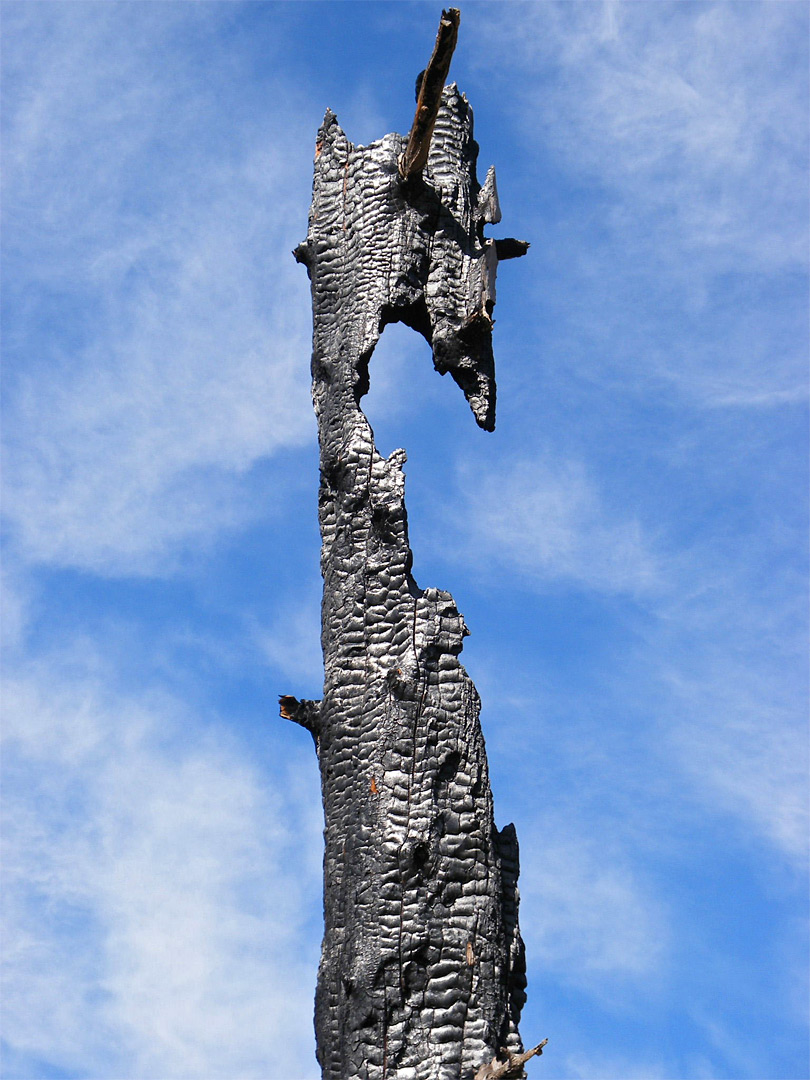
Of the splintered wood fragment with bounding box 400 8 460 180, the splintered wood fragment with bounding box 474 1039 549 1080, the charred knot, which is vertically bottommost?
the splintered wood fragment with bounding box 474 1039 549 1080

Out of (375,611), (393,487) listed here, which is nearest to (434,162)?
(393,487)

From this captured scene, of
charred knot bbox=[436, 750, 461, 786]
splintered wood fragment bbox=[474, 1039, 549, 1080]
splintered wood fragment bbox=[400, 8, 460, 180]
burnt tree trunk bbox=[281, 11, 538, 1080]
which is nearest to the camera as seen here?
splintered wood fragment bbox=[474, 1039, 549, 1080]

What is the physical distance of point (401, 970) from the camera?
4051 mm

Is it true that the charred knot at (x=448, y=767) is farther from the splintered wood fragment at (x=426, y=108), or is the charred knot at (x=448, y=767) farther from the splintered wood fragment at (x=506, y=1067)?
the splintered wood fragment at (x=426, y=108)

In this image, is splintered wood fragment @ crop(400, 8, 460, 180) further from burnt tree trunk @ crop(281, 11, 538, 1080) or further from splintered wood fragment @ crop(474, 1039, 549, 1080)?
splintered wood fragment @ crop(474, 1039, 549, 1080)

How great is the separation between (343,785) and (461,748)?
0.44 metres

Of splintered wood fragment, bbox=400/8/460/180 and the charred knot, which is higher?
splintered wood fragment, bbox=400/8/460/180

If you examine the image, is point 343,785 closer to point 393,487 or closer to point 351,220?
point 393,487

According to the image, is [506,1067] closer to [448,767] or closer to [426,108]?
[448,767]

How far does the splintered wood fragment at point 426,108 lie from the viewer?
499cm

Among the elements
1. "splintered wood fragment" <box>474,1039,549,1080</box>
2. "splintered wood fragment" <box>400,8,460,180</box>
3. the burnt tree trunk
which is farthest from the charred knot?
"splintered wood fragment" <box>400,8,460,180</box>

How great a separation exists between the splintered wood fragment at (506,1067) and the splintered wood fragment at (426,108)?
130 inches

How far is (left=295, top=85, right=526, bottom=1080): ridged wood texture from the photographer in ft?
13.3

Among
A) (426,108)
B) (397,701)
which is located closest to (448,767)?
(397,701)
